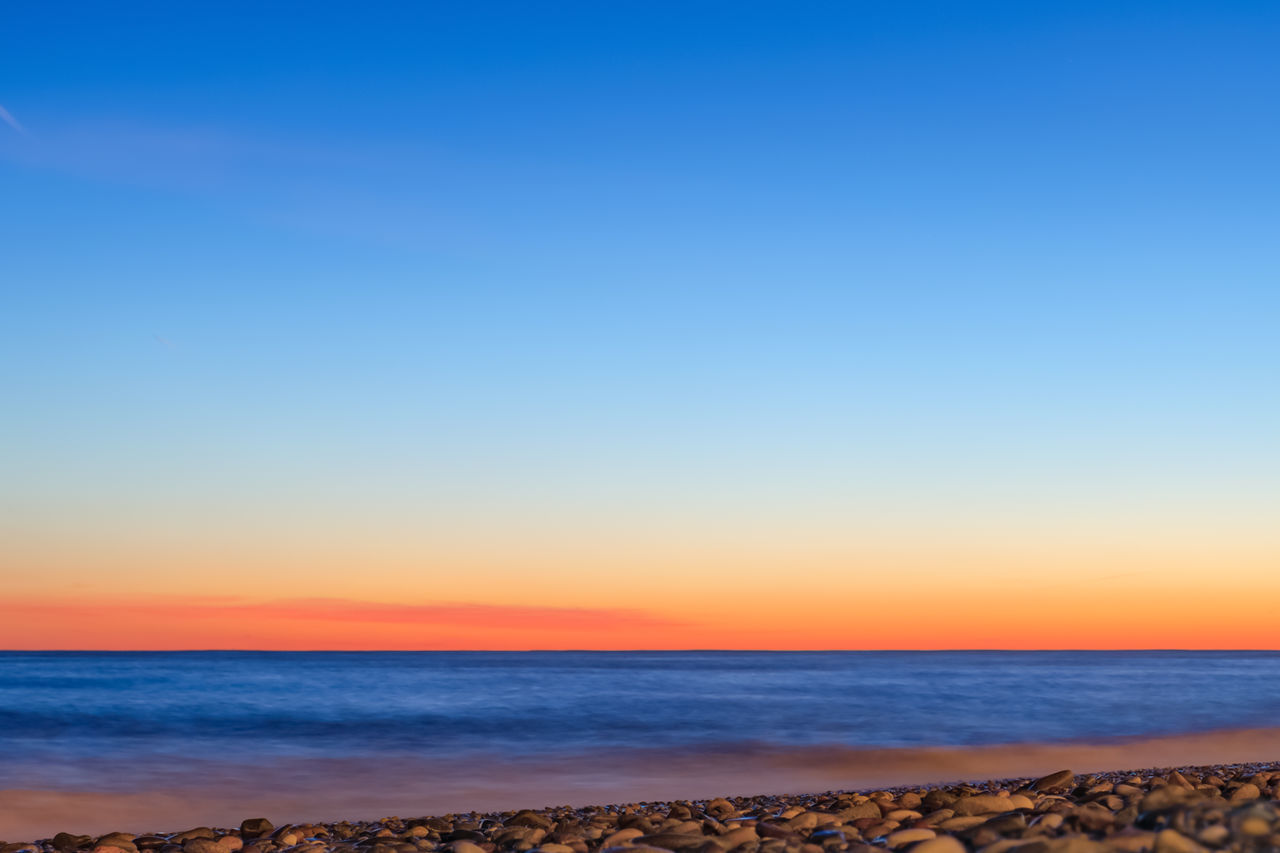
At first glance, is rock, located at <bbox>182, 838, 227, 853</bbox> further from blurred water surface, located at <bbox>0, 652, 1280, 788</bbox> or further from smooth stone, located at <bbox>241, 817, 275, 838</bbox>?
blurred water surface, located at <bbox>0, 652, 1280, 788</bbox>

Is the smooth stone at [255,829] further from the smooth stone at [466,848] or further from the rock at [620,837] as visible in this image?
the rock at [620,837]

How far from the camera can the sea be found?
1223cm

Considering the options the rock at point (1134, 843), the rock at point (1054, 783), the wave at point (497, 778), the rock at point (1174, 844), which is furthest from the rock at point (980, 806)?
the wave at point (497, 778)

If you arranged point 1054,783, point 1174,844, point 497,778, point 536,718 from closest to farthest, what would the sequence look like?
point 1174,844, point 1054,783, point 497,778, point 536,718

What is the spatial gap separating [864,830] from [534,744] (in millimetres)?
13482

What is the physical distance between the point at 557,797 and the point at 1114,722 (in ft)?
53.1

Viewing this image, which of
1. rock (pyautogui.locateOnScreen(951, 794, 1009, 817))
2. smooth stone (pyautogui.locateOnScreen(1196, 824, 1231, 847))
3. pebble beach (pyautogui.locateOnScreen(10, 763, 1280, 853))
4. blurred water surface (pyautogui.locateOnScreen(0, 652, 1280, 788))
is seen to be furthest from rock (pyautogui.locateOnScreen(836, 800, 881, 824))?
blurred water surface (pyautogui.locateOnScreen(0, 652, 1280, 788))

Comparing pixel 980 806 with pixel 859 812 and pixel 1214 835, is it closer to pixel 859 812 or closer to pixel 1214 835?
pixel 859 812

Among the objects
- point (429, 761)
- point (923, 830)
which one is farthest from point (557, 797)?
point (923, 830)

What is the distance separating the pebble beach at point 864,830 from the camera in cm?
418

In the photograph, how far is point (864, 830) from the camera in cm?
546

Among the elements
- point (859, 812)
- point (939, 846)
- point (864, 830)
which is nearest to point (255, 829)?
point (859, 812)

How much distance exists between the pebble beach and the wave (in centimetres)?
300

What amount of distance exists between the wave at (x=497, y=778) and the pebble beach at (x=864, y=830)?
3.00 m
